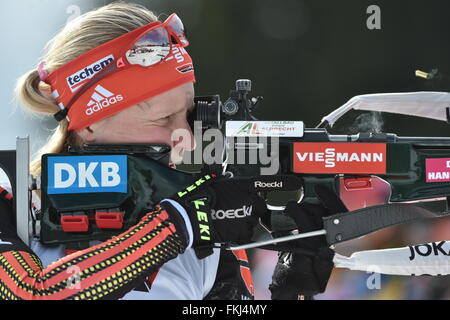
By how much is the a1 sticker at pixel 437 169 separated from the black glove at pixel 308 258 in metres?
0.22

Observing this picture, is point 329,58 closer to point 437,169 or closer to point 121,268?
point 437,169

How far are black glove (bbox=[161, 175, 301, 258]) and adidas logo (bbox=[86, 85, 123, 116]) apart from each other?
0.28m

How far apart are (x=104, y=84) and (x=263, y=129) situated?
39 centimetres

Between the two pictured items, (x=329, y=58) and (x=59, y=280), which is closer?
(x=59, y=280)

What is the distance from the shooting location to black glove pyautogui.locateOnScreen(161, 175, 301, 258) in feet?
4.12

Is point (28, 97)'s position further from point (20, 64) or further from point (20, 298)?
point (20, 64)

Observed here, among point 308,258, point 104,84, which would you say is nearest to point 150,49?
point 104,84

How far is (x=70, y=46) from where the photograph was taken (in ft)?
4.66

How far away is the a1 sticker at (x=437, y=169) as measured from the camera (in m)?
1.41

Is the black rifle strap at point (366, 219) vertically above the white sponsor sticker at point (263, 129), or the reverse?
the white sponsor sticker at point (263, 129)

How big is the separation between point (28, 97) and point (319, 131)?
721mm
